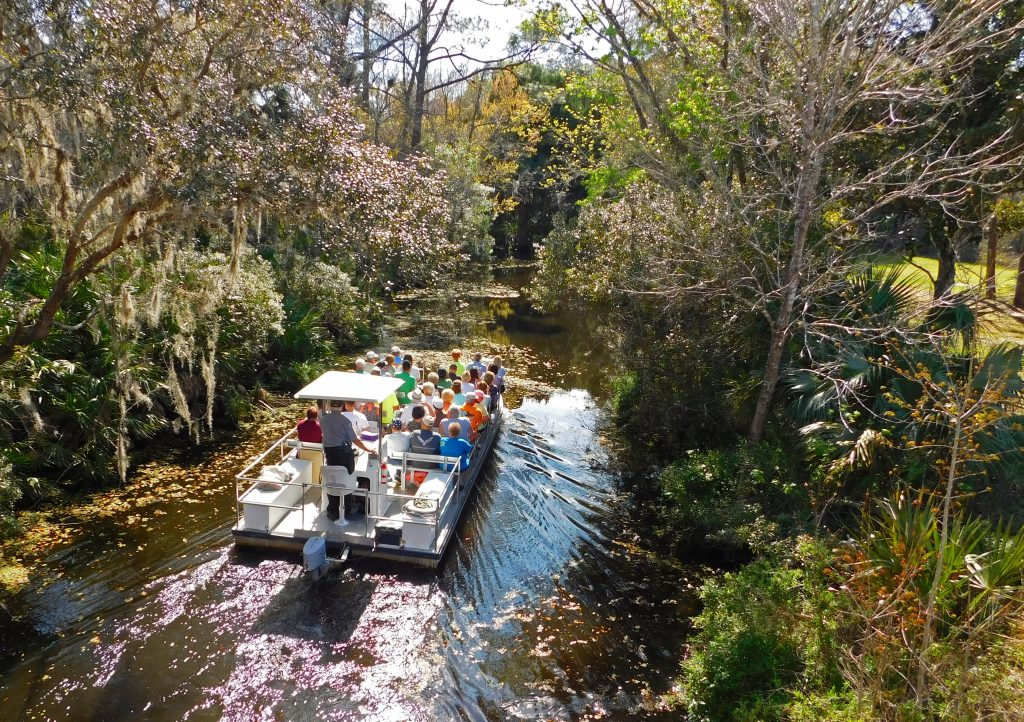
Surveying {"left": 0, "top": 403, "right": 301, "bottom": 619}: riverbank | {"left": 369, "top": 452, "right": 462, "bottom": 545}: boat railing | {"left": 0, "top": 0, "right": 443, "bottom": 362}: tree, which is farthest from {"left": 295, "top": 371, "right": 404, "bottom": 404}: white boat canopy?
{"left": 0, "top": 403, "right": 301, "bottom": 619}: riverbank

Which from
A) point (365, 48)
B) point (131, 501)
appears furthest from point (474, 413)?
point (365, 48)

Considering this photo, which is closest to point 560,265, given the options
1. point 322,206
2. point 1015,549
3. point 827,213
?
point 827,213

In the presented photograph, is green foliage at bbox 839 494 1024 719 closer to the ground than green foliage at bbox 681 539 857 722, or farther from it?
farther from it

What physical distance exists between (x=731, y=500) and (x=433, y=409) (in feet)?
18.5

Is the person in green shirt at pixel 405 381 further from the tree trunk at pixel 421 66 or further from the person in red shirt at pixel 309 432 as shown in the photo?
the tree trunk at pixel 421 66

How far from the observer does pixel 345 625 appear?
765 centimetres

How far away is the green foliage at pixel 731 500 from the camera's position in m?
8.93

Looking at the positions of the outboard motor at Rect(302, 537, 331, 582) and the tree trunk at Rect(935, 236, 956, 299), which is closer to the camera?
the outboard motor at Rect(302, 537, 331, 582)

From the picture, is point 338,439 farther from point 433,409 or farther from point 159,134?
point 159,134

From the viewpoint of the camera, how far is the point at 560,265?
20.1 meters

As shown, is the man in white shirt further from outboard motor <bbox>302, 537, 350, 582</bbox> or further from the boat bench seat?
outboard motor <bbox>302, 537, 350, 582</bbox>

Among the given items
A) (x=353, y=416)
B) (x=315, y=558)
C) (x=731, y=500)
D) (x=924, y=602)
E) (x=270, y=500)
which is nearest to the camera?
(x=924, y=602)

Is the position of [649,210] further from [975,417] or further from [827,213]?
Result: [975,417]

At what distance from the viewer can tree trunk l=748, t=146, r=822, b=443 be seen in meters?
9.37
